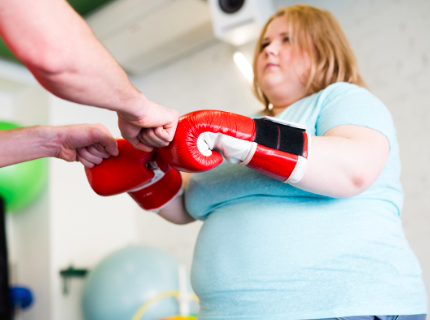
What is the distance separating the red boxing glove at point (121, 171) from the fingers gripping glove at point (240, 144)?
0.46 ft

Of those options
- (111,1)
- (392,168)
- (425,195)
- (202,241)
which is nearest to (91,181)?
(202,241)

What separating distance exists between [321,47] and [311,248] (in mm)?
637

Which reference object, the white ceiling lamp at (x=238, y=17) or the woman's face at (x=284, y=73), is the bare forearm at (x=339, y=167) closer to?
the woman's face at (x=284, y=73)

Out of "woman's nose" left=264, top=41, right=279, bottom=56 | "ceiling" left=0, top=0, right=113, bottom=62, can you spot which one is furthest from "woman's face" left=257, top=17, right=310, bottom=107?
"ceiling" left=0, top=0, right=113, bottom=62

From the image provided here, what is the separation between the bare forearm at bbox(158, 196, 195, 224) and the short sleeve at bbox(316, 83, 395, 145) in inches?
17.7

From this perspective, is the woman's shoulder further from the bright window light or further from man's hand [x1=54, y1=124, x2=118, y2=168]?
the bright window light

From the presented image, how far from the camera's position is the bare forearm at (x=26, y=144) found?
2.62 ft

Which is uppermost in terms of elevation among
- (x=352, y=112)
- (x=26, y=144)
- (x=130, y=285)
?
(x=352, y=112)

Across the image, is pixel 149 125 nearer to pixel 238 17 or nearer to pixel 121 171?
pixel 121 171

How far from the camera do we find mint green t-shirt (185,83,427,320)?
2.37 ft

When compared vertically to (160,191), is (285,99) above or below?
above

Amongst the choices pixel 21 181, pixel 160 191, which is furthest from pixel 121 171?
pixel 21 181

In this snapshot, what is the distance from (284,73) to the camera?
1.10 m

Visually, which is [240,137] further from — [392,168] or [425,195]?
[425,195]
